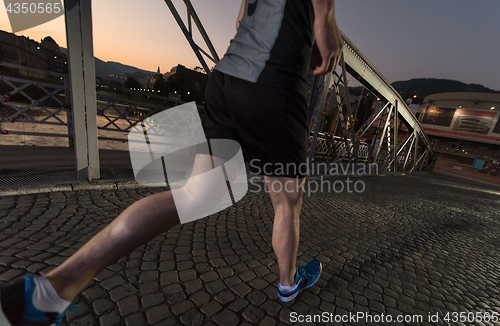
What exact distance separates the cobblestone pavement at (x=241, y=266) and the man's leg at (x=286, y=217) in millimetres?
368

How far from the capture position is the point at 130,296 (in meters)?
1.42

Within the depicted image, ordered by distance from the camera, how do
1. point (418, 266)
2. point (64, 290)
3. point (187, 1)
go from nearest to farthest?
1. point (64, 290)
2. point (418, 266)
3. point (187, 1)

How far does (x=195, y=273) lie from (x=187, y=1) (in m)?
3.74

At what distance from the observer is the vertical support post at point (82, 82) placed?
257 centimetres

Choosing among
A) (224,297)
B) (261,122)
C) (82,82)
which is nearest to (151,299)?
(224,297)

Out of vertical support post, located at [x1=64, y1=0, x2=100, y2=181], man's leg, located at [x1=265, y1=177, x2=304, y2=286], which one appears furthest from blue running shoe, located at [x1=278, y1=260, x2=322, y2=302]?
vertical support post, located at [x1=64, y1=0, x2=100, y2=181]

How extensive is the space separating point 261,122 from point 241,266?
1.33 m

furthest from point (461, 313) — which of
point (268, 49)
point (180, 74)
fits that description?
point (180, 74)

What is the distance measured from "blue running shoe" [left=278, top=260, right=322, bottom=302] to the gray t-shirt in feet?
4.11

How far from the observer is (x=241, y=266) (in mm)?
1880

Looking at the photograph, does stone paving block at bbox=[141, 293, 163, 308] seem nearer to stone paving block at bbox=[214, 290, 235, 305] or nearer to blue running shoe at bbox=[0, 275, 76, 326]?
stone paving block at bbox=[214, 290, 235, 305]

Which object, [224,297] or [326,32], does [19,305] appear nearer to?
[224,297]

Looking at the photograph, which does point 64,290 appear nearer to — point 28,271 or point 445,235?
point 28,271

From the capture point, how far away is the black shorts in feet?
3.61
